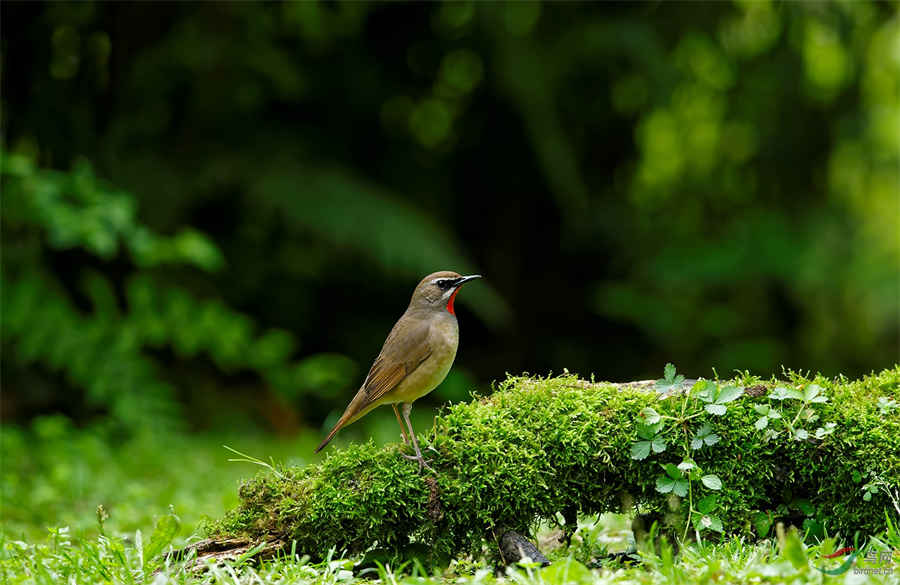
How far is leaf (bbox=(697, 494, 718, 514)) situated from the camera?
149 inches

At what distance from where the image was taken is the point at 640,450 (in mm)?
3824

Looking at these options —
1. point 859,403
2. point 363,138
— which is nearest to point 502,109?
point 363,138

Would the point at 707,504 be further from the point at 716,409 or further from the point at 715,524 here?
the point at 716,409

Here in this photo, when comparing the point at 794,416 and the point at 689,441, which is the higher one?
the point at 794,416

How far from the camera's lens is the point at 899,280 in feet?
30.6

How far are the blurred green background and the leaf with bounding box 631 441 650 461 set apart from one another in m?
4.18

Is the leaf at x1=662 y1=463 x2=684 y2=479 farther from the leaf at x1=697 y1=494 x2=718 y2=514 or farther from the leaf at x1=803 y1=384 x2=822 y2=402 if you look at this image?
the leaf at x1=803 y1=384 x2=822 y2=402

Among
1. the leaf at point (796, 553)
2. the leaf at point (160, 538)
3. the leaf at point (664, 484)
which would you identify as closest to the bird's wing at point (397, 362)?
the leaf at point (160, 538)

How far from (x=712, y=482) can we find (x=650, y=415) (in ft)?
1.10

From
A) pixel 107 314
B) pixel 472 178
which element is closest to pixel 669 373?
pixel 107 314

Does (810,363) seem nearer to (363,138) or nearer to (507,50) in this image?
(507,50)

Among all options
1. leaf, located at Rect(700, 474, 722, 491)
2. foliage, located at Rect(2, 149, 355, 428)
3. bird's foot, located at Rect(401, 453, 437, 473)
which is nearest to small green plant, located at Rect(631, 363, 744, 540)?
leaf, located at Rect(700, 474, 722, 491)

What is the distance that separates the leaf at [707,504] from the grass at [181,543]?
13 cm

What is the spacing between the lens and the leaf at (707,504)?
3785 millimetres
